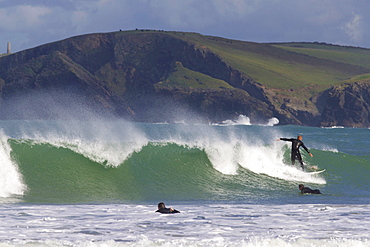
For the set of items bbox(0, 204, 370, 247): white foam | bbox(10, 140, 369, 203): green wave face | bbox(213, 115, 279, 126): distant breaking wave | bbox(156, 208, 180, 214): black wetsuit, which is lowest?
bbox(0, 204, 370, 247): white foam

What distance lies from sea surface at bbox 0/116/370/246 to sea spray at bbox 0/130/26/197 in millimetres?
48

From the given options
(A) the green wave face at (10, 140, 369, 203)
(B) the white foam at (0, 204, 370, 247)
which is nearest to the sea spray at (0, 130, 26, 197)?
(A) the green wave face at (10, 140, 369, 203)

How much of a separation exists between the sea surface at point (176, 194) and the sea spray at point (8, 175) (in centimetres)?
5

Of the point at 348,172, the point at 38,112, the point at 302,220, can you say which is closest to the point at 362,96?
the point at 38,112

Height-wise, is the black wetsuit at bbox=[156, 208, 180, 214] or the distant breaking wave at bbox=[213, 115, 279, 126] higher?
the distant breaking wave at bbox=[213, 115, 279, 126]

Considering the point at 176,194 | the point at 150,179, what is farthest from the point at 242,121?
the point at 176,194

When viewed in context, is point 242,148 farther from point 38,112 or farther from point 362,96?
point 38,112

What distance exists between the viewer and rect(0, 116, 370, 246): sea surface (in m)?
Answer: 11.6

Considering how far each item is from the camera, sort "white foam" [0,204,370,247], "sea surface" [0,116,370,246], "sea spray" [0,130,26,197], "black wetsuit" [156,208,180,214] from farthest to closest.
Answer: "sea spray" [0,130,26,197], "black wetsuit" [156,208,180,214], "sea surface" [0,116,370,246], "white foam" [0,204,370,247]

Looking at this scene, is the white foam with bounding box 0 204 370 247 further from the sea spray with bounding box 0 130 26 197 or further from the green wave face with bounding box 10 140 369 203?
the sea spray with bounding box 0 130 26 197

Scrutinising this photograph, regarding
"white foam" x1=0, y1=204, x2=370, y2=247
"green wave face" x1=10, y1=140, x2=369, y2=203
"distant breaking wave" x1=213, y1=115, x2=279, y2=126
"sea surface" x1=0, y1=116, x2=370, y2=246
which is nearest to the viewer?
"white foam" x1=0, y1=204, x2=370, y2=247

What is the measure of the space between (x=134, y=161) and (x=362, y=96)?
15729cm

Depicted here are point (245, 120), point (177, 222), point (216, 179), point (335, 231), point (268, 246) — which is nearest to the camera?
point (268, 246)

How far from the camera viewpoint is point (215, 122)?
18588 cm
